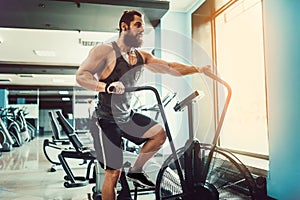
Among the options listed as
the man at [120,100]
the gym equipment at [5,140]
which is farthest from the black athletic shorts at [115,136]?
the gym equipment at [5,140]

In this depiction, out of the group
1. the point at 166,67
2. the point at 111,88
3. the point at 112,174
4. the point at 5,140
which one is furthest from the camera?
the point at 5,140

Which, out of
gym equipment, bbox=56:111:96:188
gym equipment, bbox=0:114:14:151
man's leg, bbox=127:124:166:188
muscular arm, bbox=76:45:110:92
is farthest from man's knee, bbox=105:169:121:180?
gym equipment, bbox=0:114:14:151

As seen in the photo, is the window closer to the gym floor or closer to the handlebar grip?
the gym floor

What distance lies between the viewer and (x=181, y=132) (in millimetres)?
4316

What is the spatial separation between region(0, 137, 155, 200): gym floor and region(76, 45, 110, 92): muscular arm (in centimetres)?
169

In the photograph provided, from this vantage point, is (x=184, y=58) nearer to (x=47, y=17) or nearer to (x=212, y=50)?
(x=212, y=50)

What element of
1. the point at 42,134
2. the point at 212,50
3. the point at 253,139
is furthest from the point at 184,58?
the point at 42,134

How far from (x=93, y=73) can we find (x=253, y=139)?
8.29 feet

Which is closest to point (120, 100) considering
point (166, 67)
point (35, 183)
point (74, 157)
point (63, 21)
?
point (166, 67)

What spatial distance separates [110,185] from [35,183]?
239 cm

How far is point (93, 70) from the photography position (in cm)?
248

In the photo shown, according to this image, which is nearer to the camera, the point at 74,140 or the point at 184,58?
the point at 74,140

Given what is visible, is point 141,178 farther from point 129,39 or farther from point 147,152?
point 129,39

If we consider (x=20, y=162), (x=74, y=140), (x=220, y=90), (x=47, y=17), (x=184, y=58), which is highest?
(x=47, y=17)
